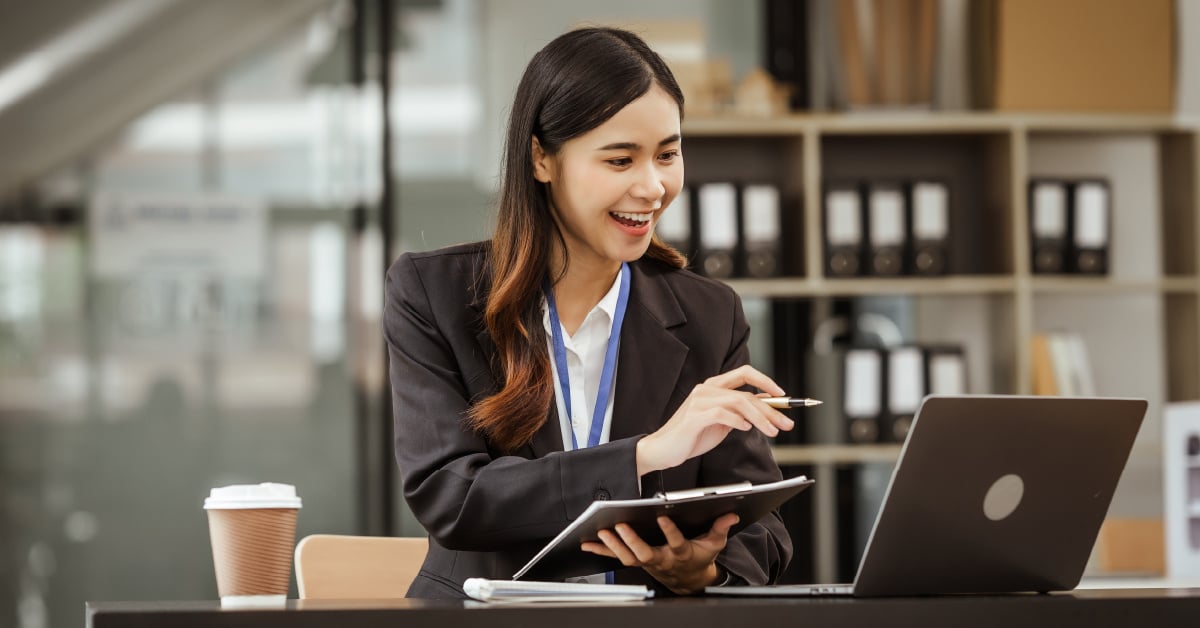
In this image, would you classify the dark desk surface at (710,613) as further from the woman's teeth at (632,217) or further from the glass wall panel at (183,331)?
the glass wall panel at (183,331)

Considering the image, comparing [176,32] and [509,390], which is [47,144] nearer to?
[176,32]

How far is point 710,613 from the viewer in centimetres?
116

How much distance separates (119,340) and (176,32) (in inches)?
39.8

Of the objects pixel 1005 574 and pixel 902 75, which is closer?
pixel 1005 574

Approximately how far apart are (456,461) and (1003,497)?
0.63 metres

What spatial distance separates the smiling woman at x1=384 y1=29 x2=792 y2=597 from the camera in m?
1.65

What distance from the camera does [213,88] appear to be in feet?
14.8

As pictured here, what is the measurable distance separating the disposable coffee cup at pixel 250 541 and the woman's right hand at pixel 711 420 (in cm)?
37

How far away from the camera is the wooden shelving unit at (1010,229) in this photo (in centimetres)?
402

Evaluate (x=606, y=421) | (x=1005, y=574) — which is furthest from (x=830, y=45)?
Answer: (x=1005, y=574)

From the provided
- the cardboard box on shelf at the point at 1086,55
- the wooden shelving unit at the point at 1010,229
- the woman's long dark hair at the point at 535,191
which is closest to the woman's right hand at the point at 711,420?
the woman's long dark hair at the point at 535,191

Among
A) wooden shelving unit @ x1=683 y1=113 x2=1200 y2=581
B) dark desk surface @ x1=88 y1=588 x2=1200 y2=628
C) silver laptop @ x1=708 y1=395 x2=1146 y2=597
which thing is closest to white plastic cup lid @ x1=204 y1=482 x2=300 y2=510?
dark desk surface @ x1=88 y1=588 x2=1200 y2=628

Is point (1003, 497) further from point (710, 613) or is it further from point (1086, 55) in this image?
A: point (1086, 55)

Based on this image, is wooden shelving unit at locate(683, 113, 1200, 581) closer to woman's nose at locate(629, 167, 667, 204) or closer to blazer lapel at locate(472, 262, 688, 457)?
blazer lapel at locate(472, 262, 688, 457)
